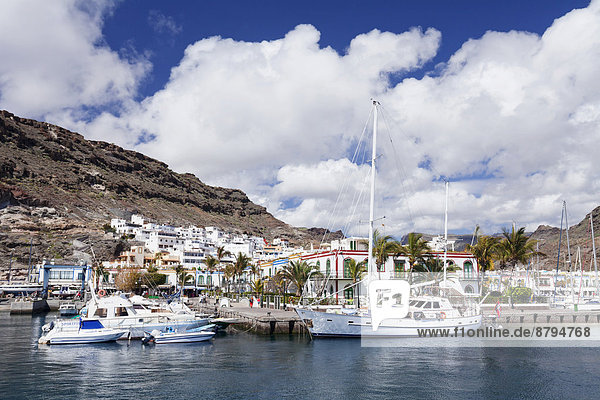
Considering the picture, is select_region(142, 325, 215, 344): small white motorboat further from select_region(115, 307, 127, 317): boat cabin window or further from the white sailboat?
the white sailboat

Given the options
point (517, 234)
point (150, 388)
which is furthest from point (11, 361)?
point (517, 234)

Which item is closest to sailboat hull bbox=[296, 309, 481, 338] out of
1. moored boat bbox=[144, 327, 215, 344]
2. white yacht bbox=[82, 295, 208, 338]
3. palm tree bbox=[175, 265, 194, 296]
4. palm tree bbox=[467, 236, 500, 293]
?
moored boat bbox=[144, 327, 215, 344]

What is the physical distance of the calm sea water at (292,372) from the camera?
2355 centimetres

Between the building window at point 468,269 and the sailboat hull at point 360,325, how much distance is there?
89.7ft

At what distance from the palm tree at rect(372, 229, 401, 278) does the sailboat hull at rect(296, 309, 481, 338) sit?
62.1 feet

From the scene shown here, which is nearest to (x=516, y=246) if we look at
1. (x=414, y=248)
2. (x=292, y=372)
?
(x=414, y=248)

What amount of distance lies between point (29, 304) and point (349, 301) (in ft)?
167

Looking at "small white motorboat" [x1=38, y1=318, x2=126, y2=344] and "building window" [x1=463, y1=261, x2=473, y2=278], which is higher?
"building window" [x1=463, y1=261, x2=473, y2=278]

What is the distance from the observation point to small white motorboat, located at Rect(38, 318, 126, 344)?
38281mm

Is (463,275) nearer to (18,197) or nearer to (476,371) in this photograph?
(476,371)

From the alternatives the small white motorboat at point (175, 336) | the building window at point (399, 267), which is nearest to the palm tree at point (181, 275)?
the building window at point (399, 267)

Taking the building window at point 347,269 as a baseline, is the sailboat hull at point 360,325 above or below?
below

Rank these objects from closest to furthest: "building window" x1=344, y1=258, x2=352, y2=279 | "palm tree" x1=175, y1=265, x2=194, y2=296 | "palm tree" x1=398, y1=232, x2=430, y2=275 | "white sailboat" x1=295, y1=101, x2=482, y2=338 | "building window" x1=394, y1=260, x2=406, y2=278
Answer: "white sailboat" x1=295, y1=101, x2=482, y2=338 < "building window" x1=344, y1=258, x2=352, y2=279 < "palm tree" x1=398, y1=232, x2=430, y2=275 < "building window" x1=394, y1=260, x2=406, y2=278 < "palm tree" x1=175, y1=265, x2=194, y2=296

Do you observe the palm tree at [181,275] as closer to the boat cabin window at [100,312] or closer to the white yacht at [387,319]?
the boat cabin window at [100,312]
